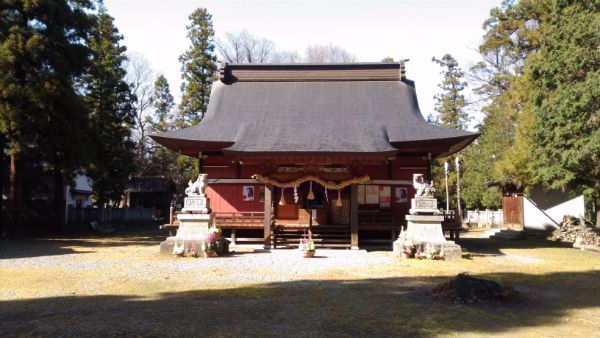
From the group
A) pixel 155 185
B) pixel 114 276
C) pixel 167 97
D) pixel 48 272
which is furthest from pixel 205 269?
pixel 167 97

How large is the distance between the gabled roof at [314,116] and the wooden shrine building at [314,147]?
5cm

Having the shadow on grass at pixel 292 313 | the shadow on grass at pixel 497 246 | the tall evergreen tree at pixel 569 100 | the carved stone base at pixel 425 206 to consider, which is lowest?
the shadow on grass at pixel 292 313

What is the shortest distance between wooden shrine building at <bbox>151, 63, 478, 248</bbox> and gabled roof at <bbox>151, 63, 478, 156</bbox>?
46 millimetres

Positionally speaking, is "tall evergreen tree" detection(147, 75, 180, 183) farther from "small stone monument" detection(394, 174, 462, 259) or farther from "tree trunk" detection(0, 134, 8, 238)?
"small stone monument" detection(394, 174, 462, 259)

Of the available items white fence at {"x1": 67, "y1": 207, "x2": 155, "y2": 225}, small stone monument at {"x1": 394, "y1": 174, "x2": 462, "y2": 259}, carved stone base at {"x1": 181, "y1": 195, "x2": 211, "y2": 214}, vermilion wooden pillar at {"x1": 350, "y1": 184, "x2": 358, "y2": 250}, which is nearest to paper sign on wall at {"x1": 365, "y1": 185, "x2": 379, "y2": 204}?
vermilion wooden pillar at {"x1": 350, "y1": 184, "x2": 358, "y2": 250}

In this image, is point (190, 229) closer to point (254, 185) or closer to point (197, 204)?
point (197, 204)

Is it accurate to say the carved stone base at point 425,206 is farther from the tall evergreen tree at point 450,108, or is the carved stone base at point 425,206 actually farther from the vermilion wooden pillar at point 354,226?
the tall evergreen tree at point 450,108

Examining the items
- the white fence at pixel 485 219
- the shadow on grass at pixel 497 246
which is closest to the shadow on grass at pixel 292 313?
the shadow on grass at pixel 497 246

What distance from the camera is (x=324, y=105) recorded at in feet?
70.3

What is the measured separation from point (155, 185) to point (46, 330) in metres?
35.4

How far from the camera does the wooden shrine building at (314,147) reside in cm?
1688

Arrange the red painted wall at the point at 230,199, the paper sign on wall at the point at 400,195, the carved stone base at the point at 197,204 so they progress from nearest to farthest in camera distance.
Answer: the carved stone base at the point at 197,204 < the paper sign on wall at the point at 400,195 < the red painted wall at the point at 230,199

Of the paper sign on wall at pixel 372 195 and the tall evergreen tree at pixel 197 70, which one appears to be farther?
the tall evergreen tree at pixel 197 70

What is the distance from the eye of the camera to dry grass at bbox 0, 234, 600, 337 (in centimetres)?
620
